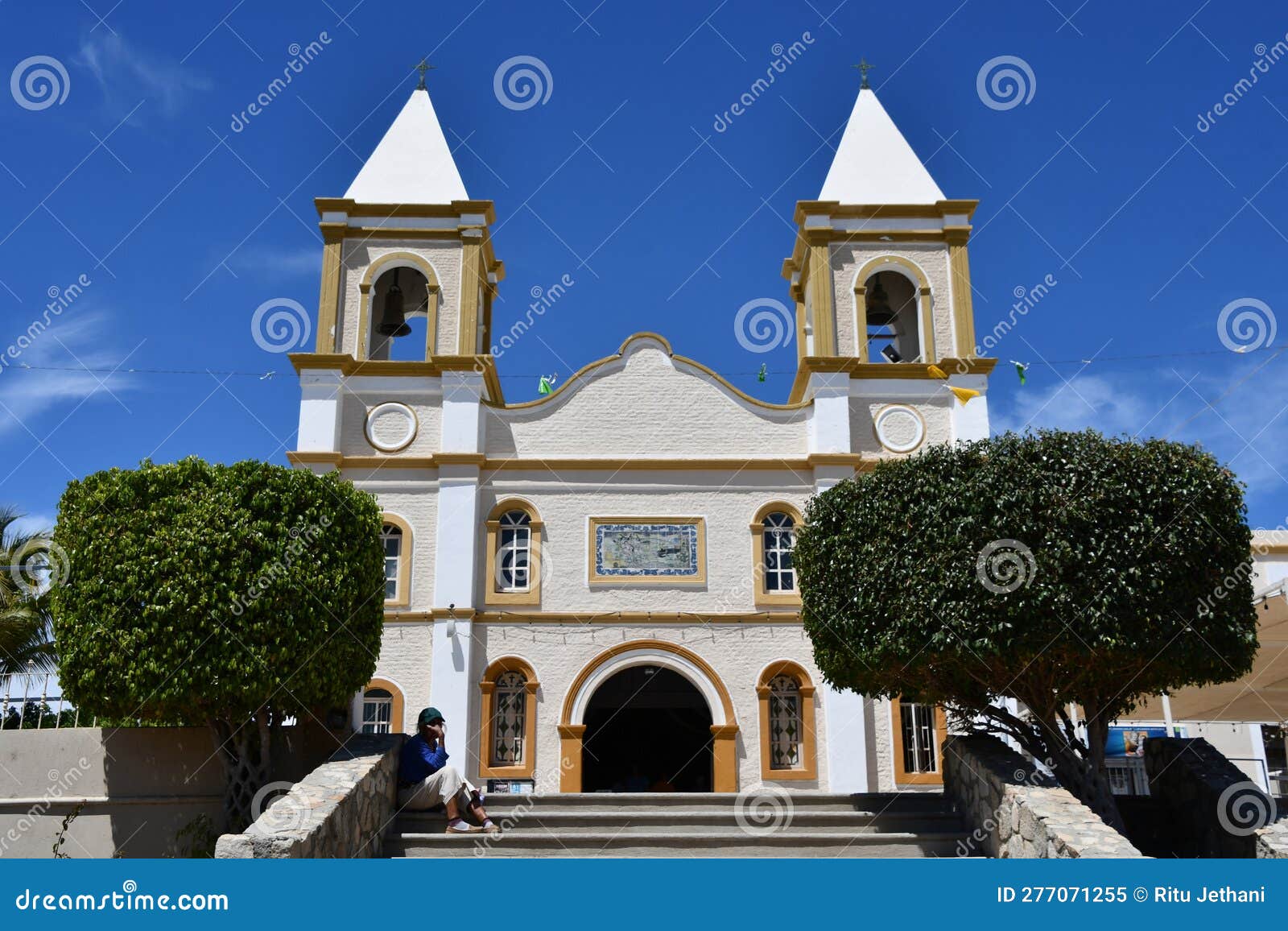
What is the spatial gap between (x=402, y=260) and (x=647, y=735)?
10.3 m

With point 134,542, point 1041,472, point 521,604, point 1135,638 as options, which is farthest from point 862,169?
point 134,542

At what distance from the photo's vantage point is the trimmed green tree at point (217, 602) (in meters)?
9.98

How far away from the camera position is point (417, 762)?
Result: 1096cm

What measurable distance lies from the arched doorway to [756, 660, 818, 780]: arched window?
0.52 meters

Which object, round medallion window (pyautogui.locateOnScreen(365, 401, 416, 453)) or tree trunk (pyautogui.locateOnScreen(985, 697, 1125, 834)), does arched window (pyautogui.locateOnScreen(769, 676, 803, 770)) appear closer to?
tree trunk (pyautogui.locateOnScreen(985, 697, 1125, 834))

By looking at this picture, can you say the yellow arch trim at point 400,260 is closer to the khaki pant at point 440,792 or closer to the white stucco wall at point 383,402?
the white stucco wall at point 383,402

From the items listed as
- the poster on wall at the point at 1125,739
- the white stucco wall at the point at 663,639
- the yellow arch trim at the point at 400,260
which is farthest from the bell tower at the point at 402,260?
the poster on wall at the point at 1125,739

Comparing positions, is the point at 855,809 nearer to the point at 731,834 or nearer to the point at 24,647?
the point at 731,834

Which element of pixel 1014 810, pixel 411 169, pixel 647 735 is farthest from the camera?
pixel 647 735

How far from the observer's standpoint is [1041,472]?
10352 millimetres

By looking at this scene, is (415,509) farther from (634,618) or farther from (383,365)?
(634,618)

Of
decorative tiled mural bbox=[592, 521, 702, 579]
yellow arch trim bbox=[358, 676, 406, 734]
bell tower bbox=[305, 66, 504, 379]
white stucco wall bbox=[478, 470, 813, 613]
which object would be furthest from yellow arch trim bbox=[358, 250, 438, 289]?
yellow arch trim bbox=[358, 676, 406, 734]

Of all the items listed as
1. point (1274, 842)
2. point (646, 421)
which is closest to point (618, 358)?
point (646, 421)

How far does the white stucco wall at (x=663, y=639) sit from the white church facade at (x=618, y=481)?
0.11 feet
